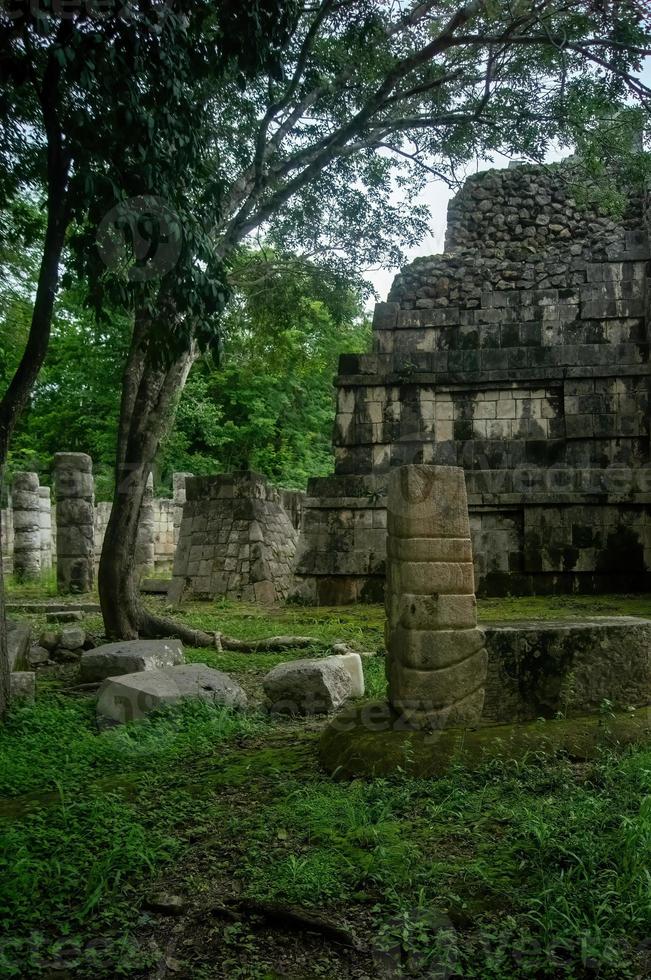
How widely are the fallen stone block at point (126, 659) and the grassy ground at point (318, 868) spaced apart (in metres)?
2.05

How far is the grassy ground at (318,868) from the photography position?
3.00 metres

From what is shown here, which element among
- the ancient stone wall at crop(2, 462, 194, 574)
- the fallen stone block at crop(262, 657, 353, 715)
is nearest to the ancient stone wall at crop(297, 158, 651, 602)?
the fallen stone block at crop(262, 657, 353, 715)

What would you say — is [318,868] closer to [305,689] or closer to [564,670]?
[564,670]

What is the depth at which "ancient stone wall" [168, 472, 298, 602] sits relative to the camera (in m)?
15.0

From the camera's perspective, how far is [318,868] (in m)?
3.52

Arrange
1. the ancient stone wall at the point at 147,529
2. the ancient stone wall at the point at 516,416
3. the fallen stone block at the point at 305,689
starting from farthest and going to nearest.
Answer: the ancient stone wall at the point at 147,529, the ancient stone wall at the point at 516,416, the fallen stone block at the point at 305,689

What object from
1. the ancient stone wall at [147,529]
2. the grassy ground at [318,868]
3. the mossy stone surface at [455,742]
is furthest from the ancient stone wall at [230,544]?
the mossy stone surface at [455,742]

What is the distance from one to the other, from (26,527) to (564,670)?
16.6 meters

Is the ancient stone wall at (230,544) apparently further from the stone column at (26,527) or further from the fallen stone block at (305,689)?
the fallen stone block at (305,689)

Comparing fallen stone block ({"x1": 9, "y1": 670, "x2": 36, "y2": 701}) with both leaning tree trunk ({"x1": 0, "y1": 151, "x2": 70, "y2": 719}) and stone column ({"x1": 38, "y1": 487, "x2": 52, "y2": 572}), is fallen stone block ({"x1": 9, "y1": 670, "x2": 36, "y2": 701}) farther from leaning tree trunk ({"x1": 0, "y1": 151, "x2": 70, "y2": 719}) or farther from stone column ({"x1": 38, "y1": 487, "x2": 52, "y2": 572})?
stone column ({"x1": 38, "y1": 487, "x2": 52, "y2": 572})

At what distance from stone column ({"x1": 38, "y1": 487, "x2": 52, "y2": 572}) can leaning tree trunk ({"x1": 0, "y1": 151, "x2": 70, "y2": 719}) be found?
52.4 feet

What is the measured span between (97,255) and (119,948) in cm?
440

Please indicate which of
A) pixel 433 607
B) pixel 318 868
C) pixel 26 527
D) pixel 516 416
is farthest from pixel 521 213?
pixel 318 868

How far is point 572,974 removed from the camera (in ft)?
9.32
